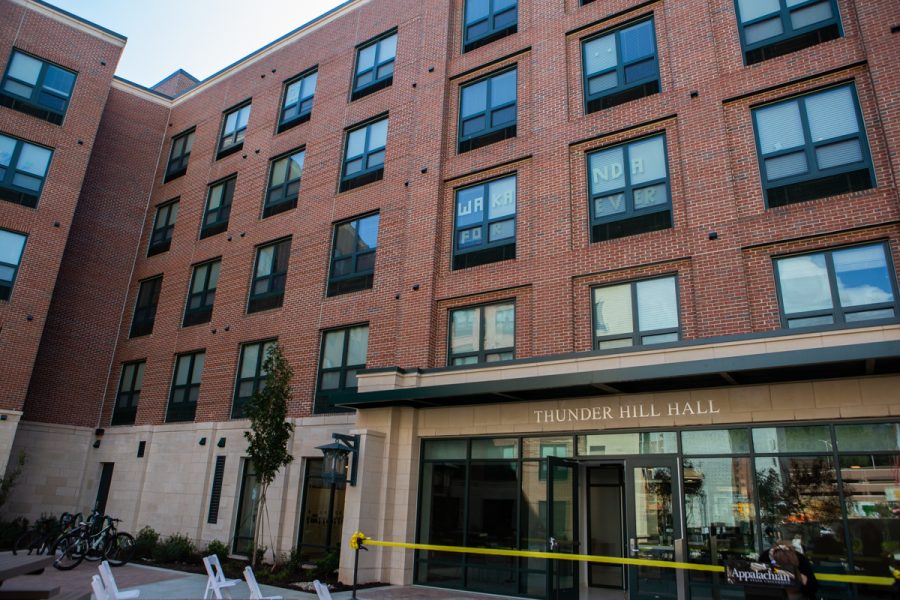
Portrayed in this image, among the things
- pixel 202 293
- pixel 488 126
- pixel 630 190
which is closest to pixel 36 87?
pixel 202 293

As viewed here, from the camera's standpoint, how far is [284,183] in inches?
922

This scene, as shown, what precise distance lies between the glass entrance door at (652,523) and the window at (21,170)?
2372cm

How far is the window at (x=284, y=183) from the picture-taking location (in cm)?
2292

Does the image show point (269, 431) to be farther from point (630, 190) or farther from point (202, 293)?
point (630, 190)

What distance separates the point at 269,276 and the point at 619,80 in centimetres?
1324

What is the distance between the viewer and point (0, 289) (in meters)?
22.7

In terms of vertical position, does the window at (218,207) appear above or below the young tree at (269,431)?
above

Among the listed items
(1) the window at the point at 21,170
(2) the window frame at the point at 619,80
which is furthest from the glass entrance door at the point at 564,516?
(1) the window at the point at 21,170

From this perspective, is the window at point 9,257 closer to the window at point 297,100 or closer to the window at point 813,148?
the window at point 297,100

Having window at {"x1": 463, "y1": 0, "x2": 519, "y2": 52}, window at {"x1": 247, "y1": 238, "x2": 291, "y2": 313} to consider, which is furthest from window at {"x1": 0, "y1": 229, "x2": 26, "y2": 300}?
window at {"x1": 463, "y1": 0, "x2": 519, "y2": 52}

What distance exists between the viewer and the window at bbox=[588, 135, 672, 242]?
14.7 m

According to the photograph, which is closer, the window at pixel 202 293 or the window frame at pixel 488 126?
the window frame at pixel 488 126

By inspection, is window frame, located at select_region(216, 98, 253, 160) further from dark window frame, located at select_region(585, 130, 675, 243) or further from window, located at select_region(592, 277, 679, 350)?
window, located at select_region(592, 277, 679, 350)

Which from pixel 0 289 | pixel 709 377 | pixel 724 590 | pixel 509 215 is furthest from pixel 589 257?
pixel 0 289
